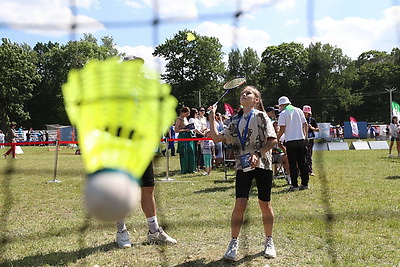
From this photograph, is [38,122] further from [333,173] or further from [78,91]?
[78,91]

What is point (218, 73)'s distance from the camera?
8.67 metres

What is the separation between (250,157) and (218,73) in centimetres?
583

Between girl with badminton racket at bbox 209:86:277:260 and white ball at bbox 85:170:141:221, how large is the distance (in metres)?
2.42

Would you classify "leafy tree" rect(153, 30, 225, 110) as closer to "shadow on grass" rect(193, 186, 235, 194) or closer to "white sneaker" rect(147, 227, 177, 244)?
"shadow on grass" rect(193, 186, 235, 194)

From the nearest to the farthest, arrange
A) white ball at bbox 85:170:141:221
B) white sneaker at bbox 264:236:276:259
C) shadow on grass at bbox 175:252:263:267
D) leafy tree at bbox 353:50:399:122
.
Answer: white ball at bbox 85:170:141:221, shadow on grass at bbox 175:252:263:267, white sneaker at bbox 264:236:276:259, leafy tree at bbox 353:50:399:122

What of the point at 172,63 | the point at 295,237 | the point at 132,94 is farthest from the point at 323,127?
the point at 132,94

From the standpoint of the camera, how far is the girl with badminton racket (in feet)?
10.1

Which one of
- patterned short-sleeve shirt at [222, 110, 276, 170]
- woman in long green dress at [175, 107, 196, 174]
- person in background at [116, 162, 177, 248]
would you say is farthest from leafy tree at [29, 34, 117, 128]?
patterned short-sleeve shirt at [222, 110, 276, 170]

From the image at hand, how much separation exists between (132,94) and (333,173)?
8116 millimetres

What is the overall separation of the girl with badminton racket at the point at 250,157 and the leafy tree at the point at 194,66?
298 centimetres

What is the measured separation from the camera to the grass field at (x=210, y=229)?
312cm

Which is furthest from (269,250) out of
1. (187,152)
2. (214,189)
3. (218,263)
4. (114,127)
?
(187,152)

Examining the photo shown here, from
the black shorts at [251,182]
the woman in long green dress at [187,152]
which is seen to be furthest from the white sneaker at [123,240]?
the woman in long green dress at [187,152]

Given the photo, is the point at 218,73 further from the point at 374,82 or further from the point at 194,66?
the point at 374,82
